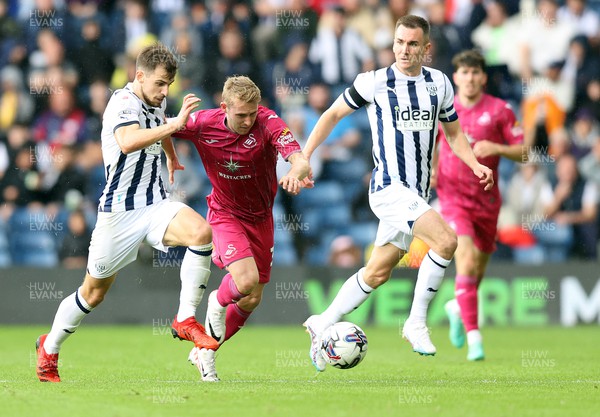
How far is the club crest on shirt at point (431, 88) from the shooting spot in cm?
891

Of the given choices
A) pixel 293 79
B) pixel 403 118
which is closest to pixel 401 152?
pixel 403 118

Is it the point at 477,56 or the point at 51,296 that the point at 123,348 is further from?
the point at 477,56

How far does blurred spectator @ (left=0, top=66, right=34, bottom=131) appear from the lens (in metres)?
16.8

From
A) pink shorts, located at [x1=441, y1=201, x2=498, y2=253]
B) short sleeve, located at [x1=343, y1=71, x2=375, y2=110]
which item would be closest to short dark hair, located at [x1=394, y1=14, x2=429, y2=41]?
short sleeve, located at [x1=343, y1=71, x2=375, y2=110]

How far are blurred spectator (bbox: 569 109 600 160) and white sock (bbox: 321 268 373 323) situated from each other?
791cm

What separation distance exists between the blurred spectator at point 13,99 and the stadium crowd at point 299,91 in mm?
24

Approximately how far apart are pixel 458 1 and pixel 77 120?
6.07 m

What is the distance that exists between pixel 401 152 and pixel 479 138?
234 centimetres

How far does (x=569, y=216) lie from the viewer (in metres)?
15.8

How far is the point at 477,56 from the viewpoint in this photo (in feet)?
35.5

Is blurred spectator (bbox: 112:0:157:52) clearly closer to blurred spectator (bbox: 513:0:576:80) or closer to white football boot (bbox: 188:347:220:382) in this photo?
blurred spectator (bbox: 513:0:576:80)

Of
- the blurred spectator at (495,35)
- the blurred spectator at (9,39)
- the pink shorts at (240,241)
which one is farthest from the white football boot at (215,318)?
the blurred spectator at (9,39)

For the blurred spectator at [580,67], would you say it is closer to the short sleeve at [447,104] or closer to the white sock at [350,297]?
the short sleeve at [447,104]

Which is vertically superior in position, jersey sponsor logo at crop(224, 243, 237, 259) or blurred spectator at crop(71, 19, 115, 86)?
blurred spectator at crop(71, 19, 115, 86)
